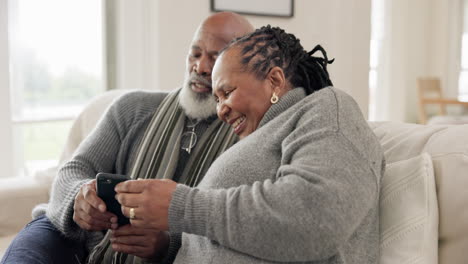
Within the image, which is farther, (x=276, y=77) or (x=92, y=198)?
(x=92, y=198)

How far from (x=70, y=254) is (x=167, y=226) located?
62cm

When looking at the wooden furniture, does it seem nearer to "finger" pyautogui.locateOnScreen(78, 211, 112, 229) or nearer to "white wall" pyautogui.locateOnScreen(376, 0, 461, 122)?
"white wall" pyautogui.locateOnScreen(376, 0, 461, 122)

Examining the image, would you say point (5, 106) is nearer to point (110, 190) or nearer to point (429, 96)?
point (110, 190)

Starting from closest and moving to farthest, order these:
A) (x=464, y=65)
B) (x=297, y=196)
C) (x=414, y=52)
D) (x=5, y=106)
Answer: (x=297, y=196) → (x=5, y=106) → (x=414, y=52) → (x=464, y=65)

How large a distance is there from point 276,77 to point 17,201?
4.05ft

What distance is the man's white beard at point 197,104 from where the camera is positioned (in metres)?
1.68

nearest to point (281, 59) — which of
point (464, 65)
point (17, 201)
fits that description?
point (17, 201)

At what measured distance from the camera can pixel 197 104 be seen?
5.54ft

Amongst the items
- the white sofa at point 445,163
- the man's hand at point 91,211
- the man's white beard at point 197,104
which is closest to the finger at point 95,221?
the man's hand at point 91,211

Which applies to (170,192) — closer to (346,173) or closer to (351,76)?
(346,173)

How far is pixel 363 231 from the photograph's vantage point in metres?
1.09

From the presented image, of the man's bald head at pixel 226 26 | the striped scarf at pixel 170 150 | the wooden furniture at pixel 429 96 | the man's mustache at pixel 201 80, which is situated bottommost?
the wooden furniture at pixel 429 96

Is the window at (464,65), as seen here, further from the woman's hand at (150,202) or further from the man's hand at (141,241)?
the woman's hand at (150,202)

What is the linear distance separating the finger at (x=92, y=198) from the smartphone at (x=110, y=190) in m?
0.01
